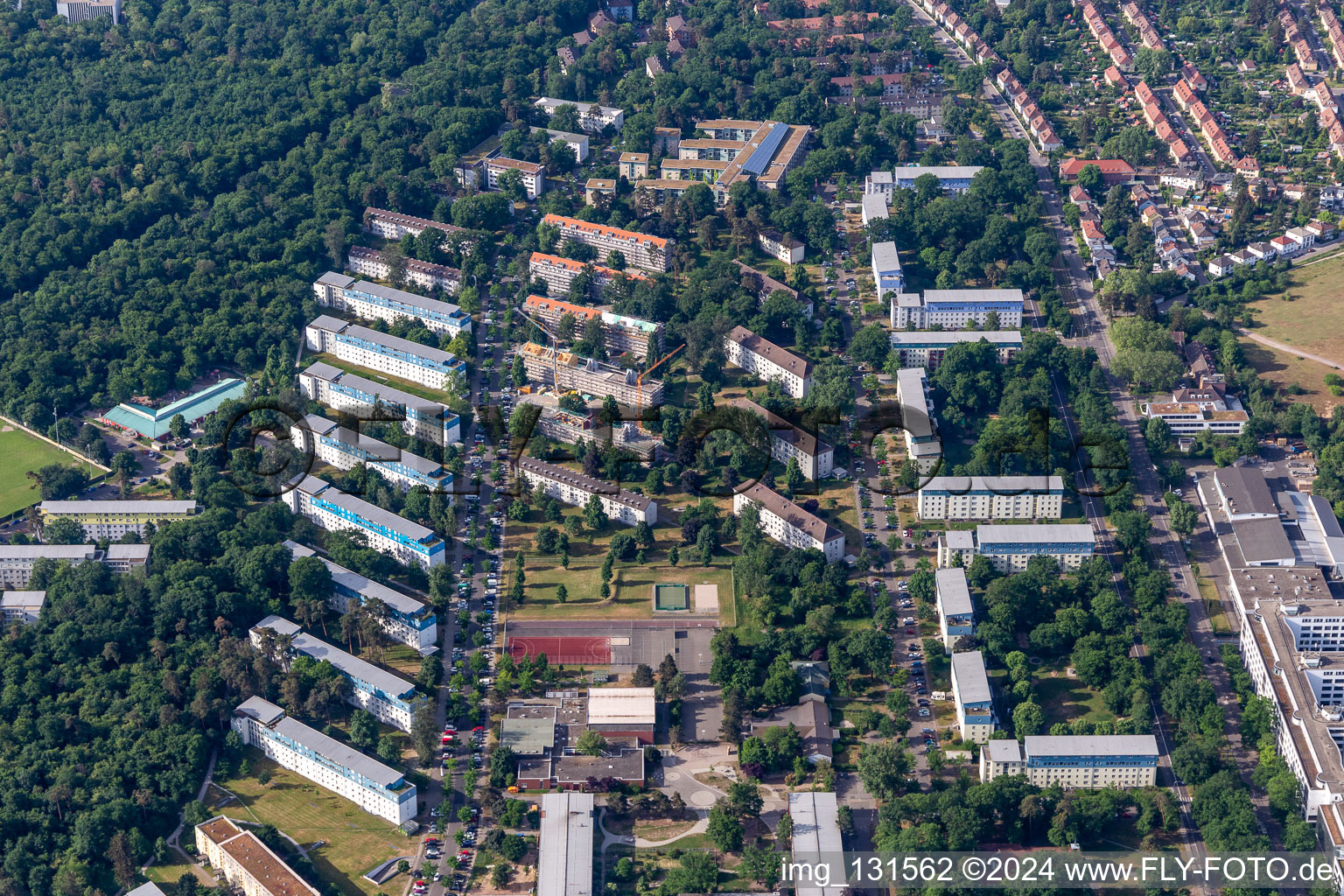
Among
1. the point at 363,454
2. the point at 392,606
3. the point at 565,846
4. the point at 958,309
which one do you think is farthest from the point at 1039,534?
the point at 363,454

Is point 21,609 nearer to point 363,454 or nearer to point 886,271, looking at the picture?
point 363,454

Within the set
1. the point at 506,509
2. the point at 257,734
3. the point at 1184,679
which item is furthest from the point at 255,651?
the point at 1184,679

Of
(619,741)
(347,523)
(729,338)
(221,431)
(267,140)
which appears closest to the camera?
(619,741)

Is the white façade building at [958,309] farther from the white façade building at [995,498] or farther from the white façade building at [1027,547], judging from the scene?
the white façade building at [1027,547]

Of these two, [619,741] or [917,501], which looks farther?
[917,501]

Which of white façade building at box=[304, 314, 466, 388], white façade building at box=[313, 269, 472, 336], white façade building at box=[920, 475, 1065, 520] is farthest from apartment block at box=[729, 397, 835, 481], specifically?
white façade building at box=[313, 269, 472, 336]

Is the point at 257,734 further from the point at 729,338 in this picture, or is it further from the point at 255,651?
the point at 729,338
